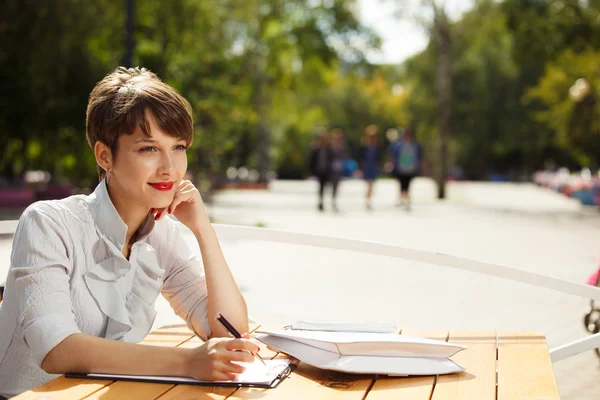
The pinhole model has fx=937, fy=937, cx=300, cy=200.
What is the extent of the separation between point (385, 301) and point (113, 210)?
5888 millimetres

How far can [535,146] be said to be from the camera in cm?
6506

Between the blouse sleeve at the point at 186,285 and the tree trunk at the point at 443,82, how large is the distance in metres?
27.0

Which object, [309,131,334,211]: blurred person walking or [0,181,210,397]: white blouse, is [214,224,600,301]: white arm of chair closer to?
[0,181,210,397]: white blouse

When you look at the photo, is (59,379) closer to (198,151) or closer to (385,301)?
(385,301)

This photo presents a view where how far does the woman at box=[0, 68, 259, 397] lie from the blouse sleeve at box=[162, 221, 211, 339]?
111 mm

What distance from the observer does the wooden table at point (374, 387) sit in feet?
7.30

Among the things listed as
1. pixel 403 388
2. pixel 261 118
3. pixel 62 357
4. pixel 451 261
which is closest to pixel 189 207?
pixel 62 357

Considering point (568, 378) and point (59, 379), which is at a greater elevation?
point (59, 379)

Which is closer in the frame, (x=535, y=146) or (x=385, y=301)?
(x=385, y=301)

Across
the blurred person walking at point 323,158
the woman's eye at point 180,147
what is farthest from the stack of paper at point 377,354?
the blurred person walking at point 323,158

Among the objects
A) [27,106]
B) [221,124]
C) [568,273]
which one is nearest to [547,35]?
[221,124]

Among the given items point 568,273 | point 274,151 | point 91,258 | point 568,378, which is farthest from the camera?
point 274,151

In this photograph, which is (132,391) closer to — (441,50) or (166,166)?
(166,166)

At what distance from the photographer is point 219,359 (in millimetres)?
2285
